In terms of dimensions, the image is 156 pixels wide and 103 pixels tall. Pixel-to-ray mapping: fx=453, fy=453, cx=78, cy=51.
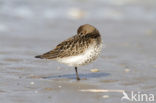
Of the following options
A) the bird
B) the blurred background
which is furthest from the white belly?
the blurred background

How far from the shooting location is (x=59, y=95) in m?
6.57

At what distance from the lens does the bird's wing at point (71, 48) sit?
763 cm

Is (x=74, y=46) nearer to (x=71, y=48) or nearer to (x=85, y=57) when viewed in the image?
(x=71, y=48)

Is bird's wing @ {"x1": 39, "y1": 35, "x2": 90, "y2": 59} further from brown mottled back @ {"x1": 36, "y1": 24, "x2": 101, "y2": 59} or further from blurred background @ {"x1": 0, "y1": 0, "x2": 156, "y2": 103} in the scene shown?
blurred background @ {"x1": 0, "y1": 0, "x2": 156, "y2": 103}

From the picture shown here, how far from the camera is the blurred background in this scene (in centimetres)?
690

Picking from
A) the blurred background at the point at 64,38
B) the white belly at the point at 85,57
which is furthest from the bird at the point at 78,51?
the blurred background at the point at 64,38

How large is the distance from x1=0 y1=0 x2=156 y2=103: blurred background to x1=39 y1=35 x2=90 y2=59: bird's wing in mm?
430

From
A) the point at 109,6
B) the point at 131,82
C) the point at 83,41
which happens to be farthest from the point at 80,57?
the point at 109,6

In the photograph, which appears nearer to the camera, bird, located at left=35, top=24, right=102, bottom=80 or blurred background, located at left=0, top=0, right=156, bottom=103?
blurred background, located at left=0, top=0, right=156, bottom=103

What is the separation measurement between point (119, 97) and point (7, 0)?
10.0 metres

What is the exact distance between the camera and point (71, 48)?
7.66m

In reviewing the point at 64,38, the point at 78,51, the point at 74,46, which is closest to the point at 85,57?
the point at 78,51

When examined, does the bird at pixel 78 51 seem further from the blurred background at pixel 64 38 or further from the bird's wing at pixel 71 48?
the blurred background at pixel 64 38

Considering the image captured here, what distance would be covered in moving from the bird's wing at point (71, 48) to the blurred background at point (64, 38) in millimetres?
430
